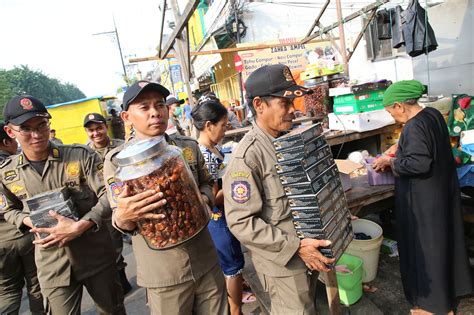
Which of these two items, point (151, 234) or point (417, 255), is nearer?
point (151, 234)

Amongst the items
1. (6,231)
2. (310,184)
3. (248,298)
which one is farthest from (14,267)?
(310,184)

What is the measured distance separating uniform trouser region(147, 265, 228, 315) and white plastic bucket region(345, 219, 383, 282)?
164 cm

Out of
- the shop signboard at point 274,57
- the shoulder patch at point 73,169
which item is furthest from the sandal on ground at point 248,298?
the shop signboard at point 274,57

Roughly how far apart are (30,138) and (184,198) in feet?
4.66

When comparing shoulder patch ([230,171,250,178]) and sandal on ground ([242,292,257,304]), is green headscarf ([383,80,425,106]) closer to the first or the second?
shoulder patch ([230,171,250,178])

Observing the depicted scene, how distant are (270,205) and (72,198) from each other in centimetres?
158

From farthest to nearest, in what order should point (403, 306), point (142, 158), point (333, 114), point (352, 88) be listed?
point (333, 114), point (352, 88), point (403, 306), point (142, 158)

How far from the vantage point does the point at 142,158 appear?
1233mm

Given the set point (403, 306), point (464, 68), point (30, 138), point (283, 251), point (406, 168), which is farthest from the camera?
point (464, 68)

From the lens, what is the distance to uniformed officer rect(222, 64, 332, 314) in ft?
5.06

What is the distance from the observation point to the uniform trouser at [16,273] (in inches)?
107

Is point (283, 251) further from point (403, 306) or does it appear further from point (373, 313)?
point (403, 306)

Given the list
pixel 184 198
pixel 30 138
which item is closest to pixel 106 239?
pixel 30 138

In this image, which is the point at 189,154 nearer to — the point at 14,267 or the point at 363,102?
the point at 14,267
